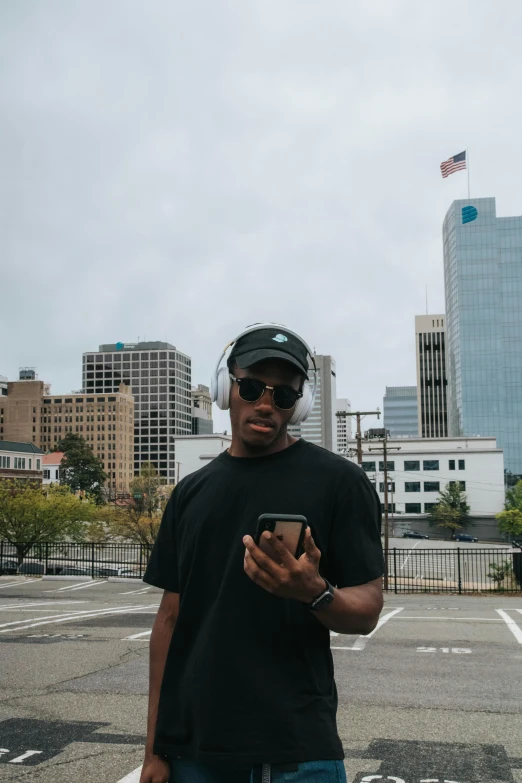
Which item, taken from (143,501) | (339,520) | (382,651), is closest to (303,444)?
(339,520)

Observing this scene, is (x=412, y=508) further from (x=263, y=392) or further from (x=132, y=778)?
(x=263, y=392)

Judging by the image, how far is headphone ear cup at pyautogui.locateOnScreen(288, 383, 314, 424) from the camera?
129 inches

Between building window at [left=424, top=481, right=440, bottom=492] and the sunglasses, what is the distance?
107487mm

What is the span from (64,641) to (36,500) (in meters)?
38.3

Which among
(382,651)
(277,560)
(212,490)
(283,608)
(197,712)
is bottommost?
(382,651)

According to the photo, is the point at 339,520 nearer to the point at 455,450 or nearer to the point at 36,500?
the point at 36,500

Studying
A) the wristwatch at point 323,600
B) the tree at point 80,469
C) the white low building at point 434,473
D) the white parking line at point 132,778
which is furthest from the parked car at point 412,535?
the wristwatch at point 323,600

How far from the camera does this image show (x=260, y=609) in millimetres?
2643

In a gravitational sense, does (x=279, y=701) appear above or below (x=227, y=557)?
below

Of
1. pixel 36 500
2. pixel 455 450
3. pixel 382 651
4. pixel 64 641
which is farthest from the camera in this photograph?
pixel 455 450

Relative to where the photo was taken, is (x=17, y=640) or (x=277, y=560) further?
(x=17, y=640)

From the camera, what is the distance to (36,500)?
4934cm

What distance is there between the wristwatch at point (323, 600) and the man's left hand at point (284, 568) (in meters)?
0.06

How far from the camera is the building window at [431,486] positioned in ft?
351
